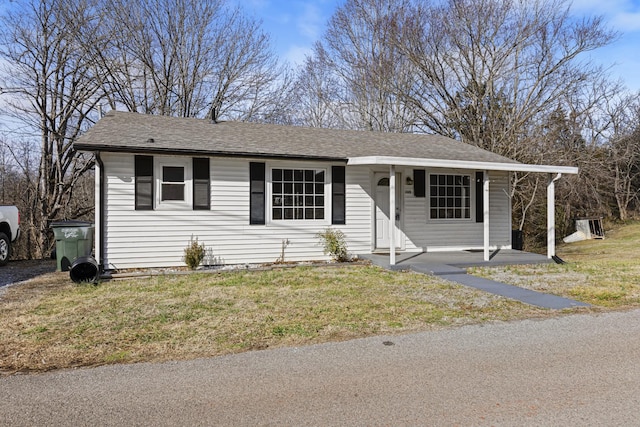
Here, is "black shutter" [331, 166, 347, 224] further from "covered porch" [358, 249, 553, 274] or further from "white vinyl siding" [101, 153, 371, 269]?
"covered porch" [358, 249, 553, 274]

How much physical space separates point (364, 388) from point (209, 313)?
9.74 ft

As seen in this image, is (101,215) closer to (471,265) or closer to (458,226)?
(471,265)

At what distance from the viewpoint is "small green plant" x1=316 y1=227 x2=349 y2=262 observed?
10.4 metres

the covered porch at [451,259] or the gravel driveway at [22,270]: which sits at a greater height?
the covered porch at [451,259]

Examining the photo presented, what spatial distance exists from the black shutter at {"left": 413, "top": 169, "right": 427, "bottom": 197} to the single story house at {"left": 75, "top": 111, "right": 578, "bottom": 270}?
2.1 inches

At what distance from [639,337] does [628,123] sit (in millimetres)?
25644

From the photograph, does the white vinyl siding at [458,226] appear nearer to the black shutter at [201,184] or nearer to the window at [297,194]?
the window at [297,194]

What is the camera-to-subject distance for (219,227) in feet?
32.0

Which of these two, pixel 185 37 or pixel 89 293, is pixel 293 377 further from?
pixel 185 37

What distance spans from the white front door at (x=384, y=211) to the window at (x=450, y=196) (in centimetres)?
97

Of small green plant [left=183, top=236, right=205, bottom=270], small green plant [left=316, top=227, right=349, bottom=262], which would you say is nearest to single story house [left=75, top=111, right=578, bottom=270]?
small green plant [left=316, top=227, right=349, bottom=262]

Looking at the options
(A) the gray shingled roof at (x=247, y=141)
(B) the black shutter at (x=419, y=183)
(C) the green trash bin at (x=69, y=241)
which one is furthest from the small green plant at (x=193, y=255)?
(B) the black shutter at (x=419, y=183)

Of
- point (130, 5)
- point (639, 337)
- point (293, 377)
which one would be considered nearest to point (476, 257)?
point (639, 337)

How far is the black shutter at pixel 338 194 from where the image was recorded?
1067 centimetres
